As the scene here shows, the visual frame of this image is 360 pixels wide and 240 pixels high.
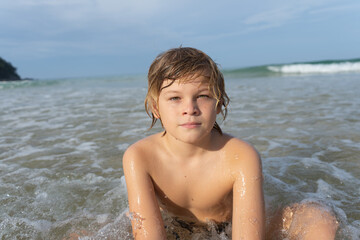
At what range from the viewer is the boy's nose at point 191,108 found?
5.92ft

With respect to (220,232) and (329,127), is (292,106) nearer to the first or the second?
(329,127)

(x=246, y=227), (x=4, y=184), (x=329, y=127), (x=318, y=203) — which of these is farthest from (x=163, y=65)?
(x=329, y=127)

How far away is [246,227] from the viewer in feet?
6.10

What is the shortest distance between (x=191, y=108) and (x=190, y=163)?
1.56 ft

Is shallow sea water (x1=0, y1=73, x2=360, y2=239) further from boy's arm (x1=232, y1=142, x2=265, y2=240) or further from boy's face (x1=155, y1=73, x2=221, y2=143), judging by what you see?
boy's face (x1=155, y1=73, x2=221, y2=143)

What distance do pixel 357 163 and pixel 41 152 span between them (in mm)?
3751

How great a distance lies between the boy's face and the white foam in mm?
23647

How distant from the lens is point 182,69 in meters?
1.88

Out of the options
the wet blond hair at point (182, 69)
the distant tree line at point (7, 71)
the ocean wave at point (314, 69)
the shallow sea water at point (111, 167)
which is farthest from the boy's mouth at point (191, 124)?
the distant tree line at point (7, 71)

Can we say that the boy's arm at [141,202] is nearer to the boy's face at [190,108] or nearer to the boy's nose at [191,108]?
the boy's face at [190,108]

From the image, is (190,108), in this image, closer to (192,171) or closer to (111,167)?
(192,171)

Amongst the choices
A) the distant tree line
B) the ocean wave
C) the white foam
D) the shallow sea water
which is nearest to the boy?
the shallow sea water

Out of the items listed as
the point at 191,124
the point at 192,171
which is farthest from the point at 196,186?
the point at 191,124

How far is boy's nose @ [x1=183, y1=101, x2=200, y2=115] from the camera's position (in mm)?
1804
